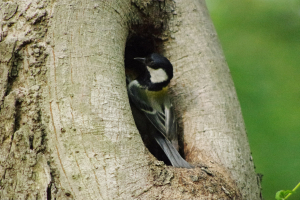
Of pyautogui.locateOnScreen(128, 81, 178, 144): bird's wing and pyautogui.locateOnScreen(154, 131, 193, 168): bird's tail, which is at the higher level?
pyautogui.locateOnScreen(128, 81, 178, 144): bird's wing

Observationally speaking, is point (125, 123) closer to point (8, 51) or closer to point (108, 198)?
point (108, 198)

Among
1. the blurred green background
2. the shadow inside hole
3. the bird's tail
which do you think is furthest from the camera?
the blurred green background

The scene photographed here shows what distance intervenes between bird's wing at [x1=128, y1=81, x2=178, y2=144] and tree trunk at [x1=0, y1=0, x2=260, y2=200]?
28cm

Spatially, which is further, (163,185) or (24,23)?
(24,23)

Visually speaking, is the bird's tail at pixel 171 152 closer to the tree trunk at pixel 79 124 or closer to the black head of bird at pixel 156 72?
the tree trunk at pixel 79 124

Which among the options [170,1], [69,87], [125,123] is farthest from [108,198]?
[170,1]

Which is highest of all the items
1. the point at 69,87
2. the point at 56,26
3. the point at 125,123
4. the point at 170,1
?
the point at 170,1

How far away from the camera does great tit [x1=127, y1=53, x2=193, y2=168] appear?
6.51 ft

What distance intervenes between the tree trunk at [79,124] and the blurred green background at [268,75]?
0.79 m

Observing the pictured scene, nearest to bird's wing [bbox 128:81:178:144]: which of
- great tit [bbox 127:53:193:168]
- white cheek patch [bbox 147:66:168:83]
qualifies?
great tit [bbox 127:53:193:168]

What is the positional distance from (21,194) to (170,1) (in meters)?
1.49

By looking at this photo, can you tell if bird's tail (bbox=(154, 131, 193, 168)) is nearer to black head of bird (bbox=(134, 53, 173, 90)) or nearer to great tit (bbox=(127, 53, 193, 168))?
great tit (bbox=(127, 53, 193, 168))

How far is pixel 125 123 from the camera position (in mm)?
1403

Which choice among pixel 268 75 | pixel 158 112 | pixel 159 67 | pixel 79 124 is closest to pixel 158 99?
pixel 158 112
